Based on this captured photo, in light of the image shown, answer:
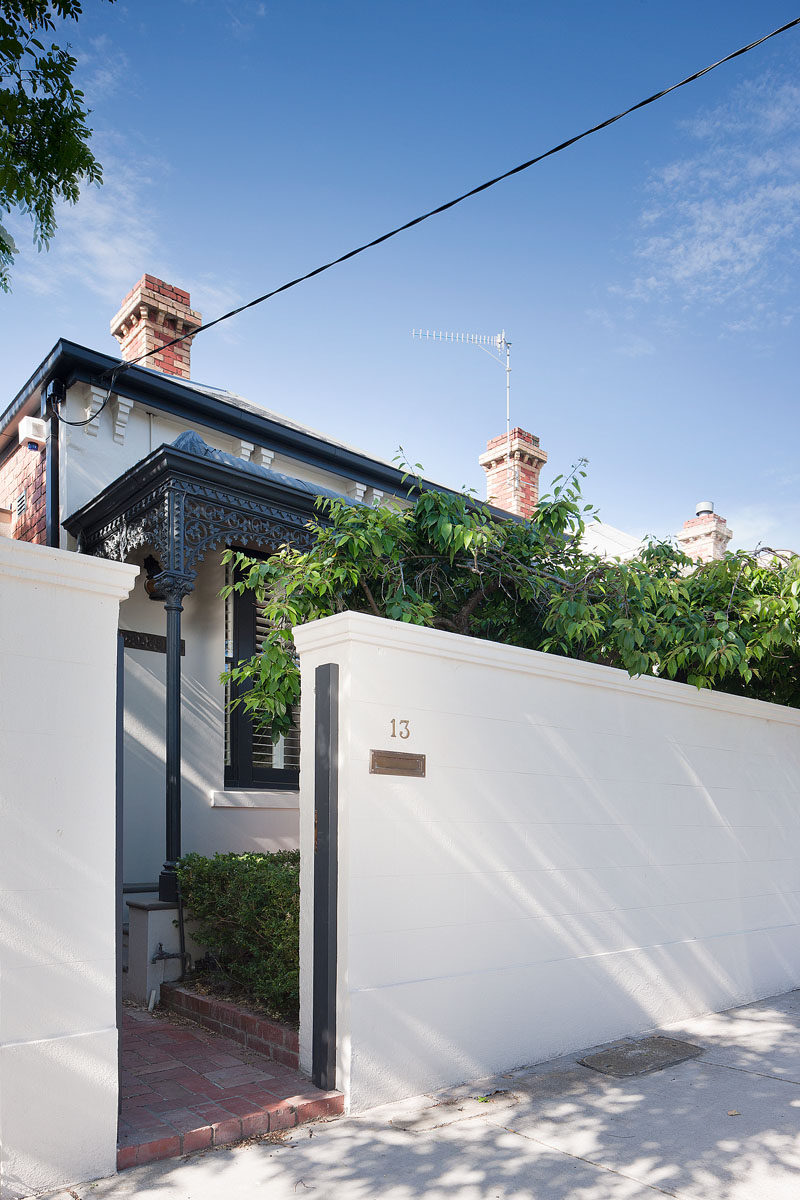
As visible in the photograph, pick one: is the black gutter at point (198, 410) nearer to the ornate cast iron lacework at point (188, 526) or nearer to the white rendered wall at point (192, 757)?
the ornate cast iron lacework at point (188, 526)

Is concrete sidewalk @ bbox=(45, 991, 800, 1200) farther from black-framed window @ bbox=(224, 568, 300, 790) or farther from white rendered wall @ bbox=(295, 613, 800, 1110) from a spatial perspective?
black-framed window @ bbox=(224, 568, 300, 790)

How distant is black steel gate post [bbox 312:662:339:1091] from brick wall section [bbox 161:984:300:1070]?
0.37m

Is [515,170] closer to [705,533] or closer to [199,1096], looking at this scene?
[199,1096]

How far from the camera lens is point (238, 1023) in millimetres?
4898

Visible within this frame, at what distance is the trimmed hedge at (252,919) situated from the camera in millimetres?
4785

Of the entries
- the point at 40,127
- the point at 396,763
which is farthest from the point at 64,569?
the point at 40,127

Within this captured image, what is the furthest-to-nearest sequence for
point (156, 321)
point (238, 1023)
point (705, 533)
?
point (705, 533) → point (156, 321) → point (238, 1023)

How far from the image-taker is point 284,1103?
12.6 ft

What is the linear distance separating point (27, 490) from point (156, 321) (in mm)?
2388

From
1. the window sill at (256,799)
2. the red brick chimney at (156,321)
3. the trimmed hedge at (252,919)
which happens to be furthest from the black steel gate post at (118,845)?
the red brick chimney at (156,321)

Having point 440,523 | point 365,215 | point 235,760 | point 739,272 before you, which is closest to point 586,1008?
point 440,523

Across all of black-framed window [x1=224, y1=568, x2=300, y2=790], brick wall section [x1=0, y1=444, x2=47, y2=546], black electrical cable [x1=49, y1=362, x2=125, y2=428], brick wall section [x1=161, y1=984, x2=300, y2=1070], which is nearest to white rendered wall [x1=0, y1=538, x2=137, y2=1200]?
brick wall section [x1=161, y1=984, x2=300, y2=1070]

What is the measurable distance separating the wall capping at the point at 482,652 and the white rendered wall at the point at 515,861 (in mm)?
14

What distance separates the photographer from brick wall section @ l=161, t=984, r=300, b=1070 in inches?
176
